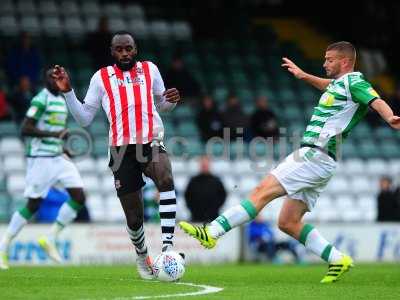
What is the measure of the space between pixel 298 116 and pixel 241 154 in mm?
2358

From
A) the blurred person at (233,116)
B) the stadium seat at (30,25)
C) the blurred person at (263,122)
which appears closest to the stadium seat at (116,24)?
the stadium seat at (30,25)

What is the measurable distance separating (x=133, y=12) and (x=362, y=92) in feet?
48.3

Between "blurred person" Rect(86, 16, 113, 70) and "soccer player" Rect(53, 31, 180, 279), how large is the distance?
10804mm

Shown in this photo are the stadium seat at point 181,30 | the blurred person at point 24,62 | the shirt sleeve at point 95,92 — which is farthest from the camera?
the stadium seat at point 181,30

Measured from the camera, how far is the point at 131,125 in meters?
10.4

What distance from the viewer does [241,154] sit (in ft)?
71.2

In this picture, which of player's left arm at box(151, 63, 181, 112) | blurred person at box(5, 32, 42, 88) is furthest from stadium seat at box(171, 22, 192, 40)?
player's left arm at box(151, 63, 181, 112)

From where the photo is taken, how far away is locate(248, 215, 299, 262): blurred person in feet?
61.8

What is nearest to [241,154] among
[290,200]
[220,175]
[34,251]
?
[220,175]

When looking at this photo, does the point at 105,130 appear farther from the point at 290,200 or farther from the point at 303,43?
the point at 290,200

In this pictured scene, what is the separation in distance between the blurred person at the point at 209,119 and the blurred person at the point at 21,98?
129 inches

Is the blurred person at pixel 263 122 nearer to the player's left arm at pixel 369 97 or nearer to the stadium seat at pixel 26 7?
the stadium seat at pixel 26 7

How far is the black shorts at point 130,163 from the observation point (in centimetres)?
1040

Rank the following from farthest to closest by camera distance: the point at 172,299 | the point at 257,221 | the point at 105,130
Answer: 1. the point at 105,130
2. the point at 257,221
3. the point at 172,299
